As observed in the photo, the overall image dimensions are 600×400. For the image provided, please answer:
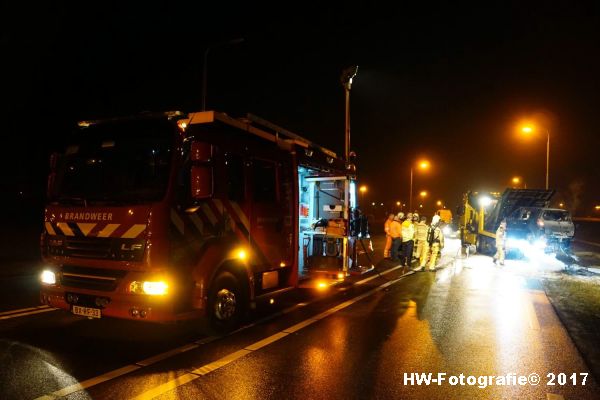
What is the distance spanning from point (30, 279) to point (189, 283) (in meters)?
7.66

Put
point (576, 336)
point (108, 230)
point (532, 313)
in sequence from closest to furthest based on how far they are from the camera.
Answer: point (108, 230) < point (576, 336) < point (532, 313)

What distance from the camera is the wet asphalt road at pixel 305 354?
4.55m

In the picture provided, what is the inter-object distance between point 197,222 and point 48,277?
2126 mm

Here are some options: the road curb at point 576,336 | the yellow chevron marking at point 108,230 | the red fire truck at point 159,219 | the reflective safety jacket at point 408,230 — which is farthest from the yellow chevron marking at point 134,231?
the reflective safety jacket at point 408,230

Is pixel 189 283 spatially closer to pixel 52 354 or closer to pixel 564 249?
pixel 52 354

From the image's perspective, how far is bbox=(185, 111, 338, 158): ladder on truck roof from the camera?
597cm

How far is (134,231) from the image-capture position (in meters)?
5.51

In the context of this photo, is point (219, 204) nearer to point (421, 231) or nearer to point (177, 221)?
point (177, 221)

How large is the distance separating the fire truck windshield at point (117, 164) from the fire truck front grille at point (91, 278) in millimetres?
848

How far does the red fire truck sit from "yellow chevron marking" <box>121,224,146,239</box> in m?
0.01

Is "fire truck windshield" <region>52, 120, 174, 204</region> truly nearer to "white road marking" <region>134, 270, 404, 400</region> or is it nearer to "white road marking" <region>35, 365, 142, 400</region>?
"white road marking" <region>35, 365, 142, 400</region>

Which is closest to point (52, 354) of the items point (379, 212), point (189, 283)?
point (189, 283)

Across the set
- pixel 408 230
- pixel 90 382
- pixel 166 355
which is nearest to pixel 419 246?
pixel 408 230

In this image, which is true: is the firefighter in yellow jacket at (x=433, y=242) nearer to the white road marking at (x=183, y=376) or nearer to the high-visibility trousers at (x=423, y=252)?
the high-visibility trousers at (x=423, y=252)
